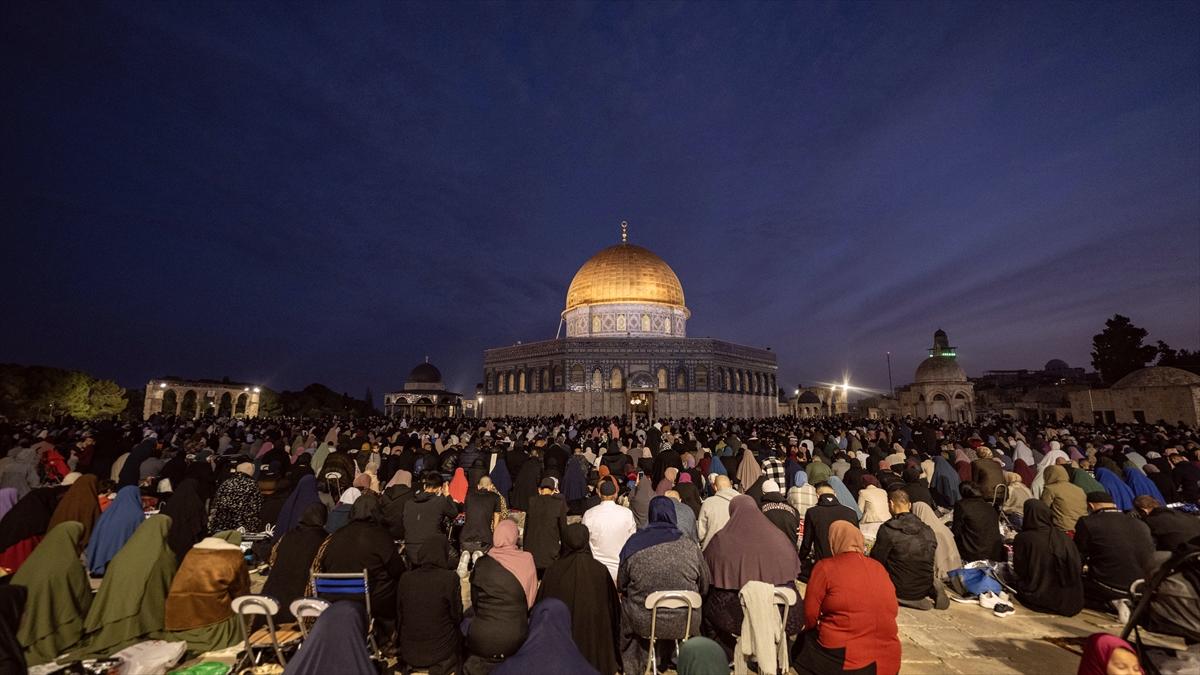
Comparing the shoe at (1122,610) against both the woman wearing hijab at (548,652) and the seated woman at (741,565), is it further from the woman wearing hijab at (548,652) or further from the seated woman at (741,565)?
the woman wearing hijab at (548,652)

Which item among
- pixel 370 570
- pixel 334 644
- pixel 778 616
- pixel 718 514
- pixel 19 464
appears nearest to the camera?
pixel 334 644

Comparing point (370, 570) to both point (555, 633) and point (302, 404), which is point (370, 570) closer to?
point (555, 633)

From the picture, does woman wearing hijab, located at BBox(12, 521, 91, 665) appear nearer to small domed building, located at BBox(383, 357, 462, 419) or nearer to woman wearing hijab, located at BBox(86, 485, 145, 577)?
woman wearing hijab, located at BBox(86, 485, 145, 577)

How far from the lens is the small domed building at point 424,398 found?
5547 cm

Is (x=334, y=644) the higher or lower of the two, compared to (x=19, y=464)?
lower

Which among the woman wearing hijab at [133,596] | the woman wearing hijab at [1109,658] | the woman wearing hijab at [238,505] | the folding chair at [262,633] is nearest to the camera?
the woman wearing hijab at [1109,658]

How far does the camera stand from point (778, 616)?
12.1 ft

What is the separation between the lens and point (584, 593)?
4.08m

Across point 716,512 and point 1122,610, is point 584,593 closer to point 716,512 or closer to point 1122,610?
point 716,512

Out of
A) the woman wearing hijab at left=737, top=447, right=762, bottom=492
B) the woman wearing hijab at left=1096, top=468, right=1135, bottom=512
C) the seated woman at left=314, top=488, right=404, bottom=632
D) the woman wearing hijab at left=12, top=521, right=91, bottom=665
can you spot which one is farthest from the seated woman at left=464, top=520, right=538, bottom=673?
the woman wearing hijab at left=1096, top=468, right=1135, bottom=512

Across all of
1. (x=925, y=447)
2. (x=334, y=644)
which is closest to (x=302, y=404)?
(x=925, y=447)

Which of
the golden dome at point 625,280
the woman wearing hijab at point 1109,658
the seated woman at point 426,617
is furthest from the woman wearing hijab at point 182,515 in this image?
the golden dome at point 625,280

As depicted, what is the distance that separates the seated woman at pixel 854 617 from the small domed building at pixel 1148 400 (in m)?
32.2

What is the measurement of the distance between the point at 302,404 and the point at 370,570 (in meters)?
69.1
